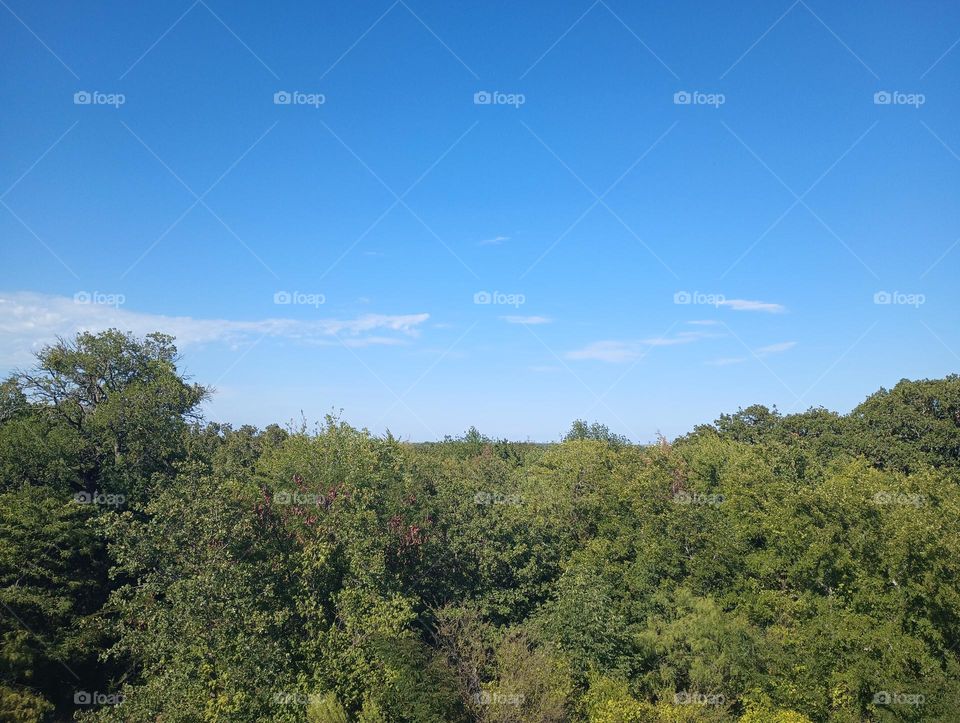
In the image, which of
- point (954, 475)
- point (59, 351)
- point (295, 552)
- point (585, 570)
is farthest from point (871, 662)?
point (59, 351)

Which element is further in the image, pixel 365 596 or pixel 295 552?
pixel 295 552

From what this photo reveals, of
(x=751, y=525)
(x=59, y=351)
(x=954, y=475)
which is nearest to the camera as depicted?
(x=751, y=525)

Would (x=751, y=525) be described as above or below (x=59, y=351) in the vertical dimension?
below

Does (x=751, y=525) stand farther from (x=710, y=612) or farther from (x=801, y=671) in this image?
(x=801, y=671)

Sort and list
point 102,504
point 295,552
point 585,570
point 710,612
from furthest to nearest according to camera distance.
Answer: point 102,504, point 585,570, point 710,612, point 295,552

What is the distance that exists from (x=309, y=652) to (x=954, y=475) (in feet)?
155

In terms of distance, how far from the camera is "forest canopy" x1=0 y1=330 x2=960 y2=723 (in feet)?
70.5

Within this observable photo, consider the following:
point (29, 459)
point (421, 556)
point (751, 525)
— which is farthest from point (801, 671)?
point (29, 459)

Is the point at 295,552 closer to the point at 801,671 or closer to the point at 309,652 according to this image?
the point at 309,652

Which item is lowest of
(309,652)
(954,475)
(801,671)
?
(801,671)

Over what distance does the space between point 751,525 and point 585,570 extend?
898cm

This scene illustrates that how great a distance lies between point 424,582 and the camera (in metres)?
30.5

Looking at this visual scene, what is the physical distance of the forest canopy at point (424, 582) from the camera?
21.5m

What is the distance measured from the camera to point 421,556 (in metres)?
30.5
